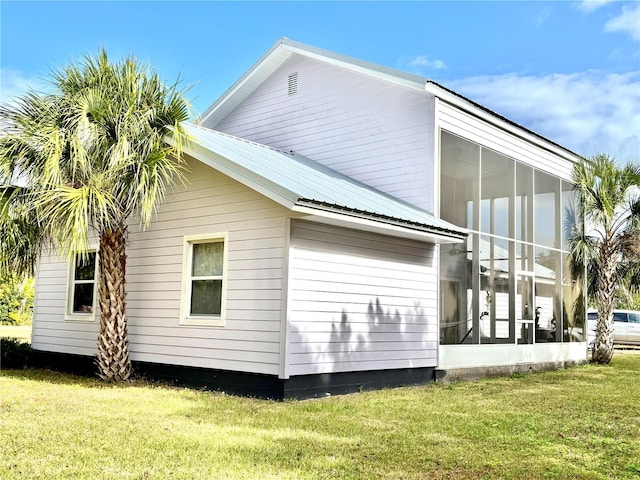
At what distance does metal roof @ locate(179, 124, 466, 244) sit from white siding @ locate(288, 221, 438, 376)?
530mm

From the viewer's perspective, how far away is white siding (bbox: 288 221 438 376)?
9.84m

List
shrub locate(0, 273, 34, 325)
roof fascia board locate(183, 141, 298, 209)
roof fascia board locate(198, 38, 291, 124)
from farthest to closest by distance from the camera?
shrub locate(0, 273, 34, 325), roof fascia board locate(198, 38, 291, 124), roof fascia board locate(183, 141, 298, 209)

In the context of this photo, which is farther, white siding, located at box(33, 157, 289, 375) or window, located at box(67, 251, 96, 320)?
window, located at box(67, 251, 96, 320)

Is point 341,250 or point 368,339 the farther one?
point 368,339

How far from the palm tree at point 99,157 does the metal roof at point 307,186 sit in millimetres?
754

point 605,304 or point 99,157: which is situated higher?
point 99,157

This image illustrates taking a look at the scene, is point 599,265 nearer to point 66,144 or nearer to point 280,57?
point 280,57

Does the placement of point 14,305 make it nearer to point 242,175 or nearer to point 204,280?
point 204,280

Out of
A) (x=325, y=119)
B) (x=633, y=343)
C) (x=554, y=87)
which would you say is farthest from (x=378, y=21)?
(x=554, y=87)

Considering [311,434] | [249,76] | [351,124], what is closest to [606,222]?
[351,124]

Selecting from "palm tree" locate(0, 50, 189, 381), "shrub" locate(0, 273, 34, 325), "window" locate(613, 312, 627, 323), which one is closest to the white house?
"palm tree" locate(0, 50, 189, 381)

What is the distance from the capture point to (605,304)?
18062 millimetres

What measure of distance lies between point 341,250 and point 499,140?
6018 mm

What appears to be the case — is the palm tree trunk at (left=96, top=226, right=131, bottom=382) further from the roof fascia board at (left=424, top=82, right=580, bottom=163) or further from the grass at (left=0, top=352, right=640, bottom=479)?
the roof fascia board at (left=424, top=82, right=580, bottom=163)
